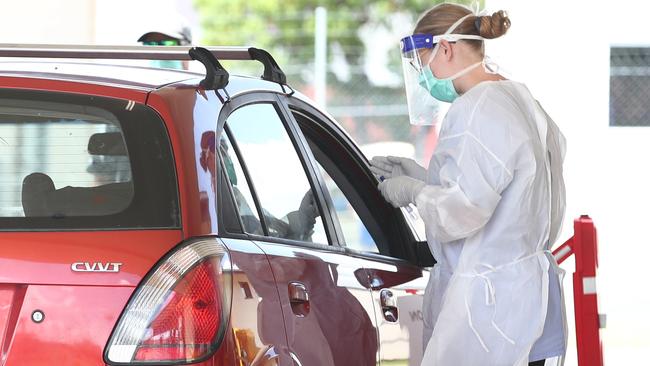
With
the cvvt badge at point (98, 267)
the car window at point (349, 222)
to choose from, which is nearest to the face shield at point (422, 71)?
the car window at point (349, 222)

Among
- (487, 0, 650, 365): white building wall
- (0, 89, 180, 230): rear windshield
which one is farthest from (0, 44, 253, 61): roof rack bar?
(487, 0, 650, 365): white building wall

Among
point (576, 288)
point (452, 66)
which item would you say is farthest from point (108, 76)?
point (576, 288)

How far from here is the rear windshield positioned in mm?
3082

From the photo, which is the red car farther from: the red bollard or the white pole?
the white pole

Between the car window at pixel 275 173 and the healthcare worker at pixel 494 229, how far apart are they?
357 mm

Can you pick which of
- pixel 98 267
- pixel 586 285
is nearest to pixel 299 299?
pixel 98 267

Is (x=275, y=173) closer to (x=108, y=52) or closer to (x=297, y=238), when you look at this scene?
(x=297, y=238)

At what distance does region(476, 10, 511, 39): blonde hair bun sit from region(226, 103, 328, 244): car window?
0.71 meters

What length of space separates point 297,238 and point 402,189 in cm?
58

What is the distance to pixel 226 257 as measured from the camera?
10.2ft

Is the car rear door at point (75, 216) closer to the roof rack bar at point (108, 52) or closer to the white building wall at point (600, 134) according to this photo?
the roof rack bar at point (108, 52)

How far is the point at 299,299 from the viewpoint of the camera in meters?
3.45

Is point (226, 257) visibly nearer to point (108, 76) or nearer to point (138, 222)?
point (138, 222)

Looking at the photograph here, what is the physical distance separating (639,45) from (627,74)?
32.8 inches
